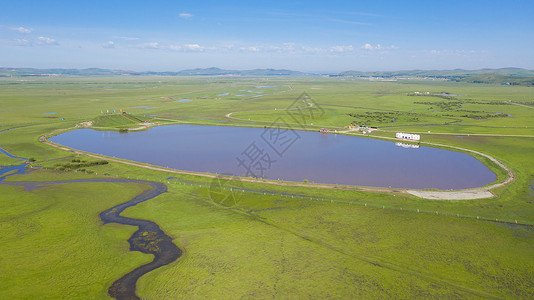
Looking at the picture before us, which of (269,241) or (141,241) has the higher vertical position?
(269,241)

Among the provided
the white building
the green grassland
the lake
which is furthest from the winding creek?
the white building

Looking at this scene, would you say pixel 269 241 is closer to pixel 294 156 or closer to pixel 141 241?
pixel 141 241

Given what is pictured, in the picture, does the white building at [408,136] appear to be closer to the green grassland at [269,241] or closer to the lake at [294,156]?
the lake at [294,156]

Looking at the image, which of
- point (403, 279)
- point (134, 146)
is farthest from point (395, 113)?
point (403, 279)

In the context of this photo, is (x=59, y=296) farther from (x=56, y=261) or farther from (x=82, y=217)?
(x=82, y=217)

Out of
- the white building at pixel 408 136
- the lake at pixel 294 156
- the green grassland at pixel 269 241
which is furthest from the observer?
the white building at pixel 408 136

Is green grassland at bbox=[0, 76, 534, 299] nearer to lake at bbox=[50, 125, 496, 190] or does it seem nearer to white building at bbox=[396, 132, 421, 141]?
lake at bbox=[50, 125, 496, 190]

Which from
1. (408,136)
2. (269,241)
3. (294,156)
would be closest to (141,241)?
(269,241)

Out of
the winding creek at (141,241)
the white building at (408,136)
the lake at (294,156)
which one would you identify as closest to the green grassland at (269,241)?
the winding creek at (141,241)
